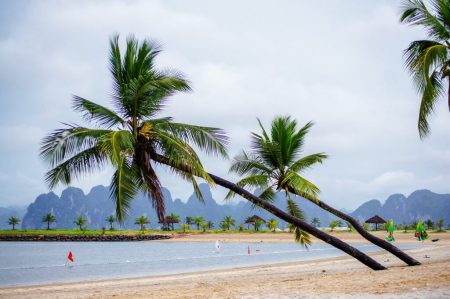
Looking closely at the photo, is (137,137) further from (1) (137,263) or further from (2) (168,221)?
(2) (168,221)

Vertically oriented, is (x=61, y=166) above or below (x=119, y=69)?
below

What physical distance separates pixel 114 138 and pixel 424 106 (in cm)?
750

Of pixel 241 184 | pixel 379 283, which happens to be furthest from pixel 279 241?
pixel 379 283

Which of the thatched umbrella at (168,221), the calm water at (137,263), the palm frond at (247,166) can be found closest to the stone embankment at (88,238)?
the thatched umbrella at (168,221)

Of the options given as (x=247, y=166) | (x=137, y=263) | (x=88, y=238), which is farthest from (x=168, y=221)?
(x=88, y=238)

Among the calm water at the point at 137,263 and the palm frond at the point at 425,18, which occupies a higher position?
the palm frond at the point at 425,18

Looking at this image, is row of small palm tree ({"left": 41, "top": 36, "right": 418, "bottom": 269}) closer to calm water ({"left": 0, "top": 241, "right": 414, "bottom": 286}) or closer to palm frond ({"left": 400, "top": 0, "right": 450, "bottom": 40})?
palm frond ({"left": 400, "top": 0, "right": 450, "bottom": 40})

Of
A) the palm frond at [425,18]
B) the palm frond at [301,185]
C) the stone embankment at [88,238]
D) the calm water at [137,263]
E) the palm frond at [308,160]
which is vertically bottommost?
the stone embankment at [88,238]

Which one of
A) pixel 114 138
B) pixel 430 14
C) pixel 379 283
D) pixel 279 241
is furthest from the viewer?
pixel 279 241

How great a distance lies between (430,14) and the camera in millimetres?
11094

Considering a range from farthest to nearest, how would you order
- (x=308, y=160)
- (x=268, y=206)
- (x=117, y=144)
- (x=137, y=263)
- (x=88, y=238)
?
1. (x=88, y=238)
2. (x=137, y=263)
3. (x=308, y=160)
4. (x=268, y=206)
5. (x=117, y=144)

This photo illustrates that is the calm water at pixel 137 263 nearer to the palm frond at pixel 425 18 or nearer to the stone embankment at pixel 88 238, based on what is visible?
the palm frond at pixel 425 18

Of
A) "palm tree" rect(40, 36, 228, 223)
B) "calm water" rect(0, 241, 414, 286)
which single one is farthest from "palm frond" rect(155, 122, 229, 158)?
"calm water" rect(0, 241, 414, 286)

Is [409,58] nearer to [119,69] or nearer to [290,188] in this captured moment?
[290,188]
